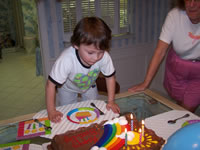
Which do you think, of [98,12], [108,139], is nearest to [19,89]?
[98,12]

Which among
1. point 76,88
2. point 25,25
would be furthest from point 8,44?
point 76,88

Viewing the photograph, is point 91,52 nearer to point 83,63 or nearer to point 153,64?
point 83,63

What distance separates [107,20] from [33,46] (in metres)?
4.46

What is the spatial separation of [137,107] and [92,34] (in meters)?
0.59

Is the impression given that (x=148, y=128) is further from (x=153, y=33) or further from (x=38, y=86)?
(x=38, y=86)

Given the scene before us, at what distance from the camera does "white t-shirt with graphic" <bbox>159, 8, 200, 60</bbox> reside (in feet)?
4.92

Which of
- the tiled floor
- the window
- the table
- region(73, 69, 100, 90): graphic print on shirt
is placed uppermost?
the window

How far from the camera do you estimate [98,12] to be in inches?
121

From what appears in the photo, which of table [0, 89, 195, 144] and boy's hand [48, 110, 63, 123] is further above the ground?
boy's hand [48, 110, 63, 123]

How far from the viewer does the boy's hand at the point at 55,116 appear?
3.88 feet

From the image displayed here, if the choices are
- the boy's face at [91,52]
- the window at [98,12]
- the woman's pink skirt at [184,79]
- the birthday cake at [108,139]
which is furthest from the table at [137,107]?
the window at [98,12]

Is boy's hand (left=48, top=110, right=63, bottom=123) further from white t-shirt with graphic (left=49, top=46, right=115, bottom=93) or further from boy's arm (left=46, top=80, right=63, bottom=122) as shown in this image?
white t-shirt with graphic (left=49, top=46, right=115, bottom=93)

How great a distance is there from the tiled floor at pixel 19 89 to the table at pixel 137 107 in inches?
74.5

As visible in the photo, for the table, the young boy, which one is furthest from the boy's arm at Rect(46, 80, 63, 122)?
the table
